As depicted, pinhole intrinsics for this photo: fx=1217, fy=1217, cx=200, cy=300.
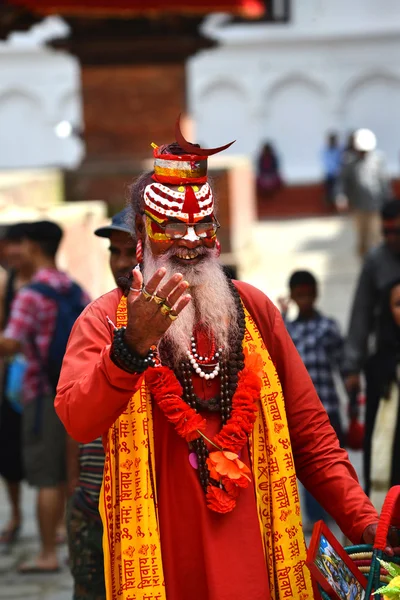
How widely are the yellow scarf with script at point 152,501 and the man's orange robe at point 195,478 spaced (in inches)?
1.9

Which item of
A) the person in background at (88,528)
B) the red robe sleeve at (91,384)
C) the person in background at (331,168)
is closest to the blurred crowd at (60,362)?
the person in background at (88,528)

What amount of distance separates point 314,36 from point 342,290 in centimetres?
1940

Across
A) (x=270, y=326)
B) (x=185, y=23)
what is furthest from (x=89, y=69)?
(x=270, y=326)

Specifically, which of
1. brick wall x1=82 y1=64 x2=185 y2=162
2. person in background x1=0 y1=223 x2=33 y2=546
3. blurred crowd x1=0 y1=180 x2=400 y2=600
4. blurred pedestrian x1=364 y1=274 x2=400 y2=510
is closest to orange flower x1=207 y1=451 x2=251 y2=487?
blurred crowd x1=0 y1=180 x2=400 y2=600

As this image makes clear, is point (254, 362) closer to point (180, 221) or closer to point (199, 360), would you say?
point (199, 360)

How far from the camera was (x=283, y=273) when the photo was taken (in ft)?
58.4

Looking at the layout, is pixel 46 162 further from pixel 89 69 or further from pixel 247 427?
pixel 247 427

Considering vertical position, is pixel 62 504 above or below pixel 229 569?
below

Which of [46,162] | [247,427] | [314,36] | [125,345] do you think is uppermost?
[125,345]

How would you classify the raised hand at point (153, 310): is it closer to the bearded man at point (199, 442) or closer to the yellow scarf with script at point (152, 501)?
the bearded man at point (199, 442)

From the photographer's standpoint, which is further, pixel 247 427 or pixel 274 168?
pixel 274 168

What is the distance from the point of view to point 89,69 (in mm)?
13695

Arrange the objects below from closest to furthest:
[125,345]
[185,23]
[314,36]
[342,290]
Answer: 1. [125,345]
2. [185,23]
3. [342,290]
4. [314,36]

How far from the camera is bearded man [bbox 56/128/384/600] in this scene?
3344 millimetres
